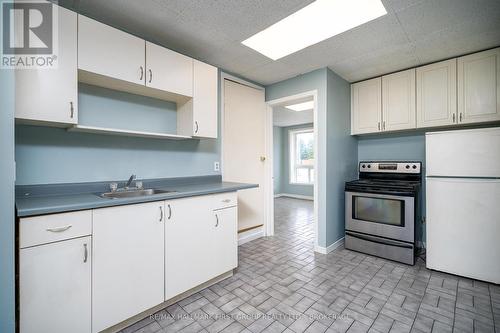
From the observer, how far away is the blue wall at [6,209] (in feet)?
3.55

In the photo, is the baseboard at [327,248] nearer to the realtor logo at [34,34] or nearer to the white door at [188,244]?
the white door at [188,244]

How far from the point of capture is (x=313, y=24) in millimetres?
2043

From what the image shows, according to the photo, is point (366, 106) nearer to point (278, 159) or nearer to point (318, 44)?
point (318, 44)

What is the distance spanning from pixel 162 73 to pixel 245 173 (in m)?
1.77

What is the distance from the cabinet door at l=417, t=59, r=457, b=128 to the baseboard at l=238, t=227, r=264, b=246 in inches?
104

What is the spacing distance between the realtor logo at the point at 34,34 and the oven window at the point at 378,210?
3.34 metres

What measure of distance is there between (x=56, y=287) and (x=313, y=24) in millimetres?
2750

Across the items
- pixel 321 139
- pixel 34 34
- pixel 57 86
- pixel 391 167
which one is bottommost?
pixel 391 167

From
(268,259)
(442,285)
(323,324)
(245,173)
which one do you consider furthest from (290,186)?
(323,324)

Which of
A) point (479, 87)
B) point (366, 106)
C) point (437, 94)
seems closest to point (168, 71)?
point (366, 106)

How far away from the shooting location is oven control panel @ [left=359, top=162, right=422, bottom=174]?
2928mm

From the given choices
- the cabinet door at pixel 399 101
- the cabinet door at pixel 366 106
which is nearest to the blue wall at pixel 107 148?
the cabinet door at pixel 366 106

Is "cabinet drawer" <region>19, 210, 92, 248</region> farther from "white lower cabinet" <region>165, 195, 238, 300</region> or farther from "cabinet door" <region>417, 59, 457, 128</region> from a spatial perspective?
"cabinet door" <region>417, 59, 457, 128</region>

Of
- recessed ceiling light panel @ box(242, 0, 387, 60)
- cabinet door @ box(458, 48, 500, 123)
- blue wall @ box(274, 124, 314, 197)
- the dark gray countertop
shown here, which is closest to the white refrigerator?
cabinet door @ box(458, 48, 500, 123)
